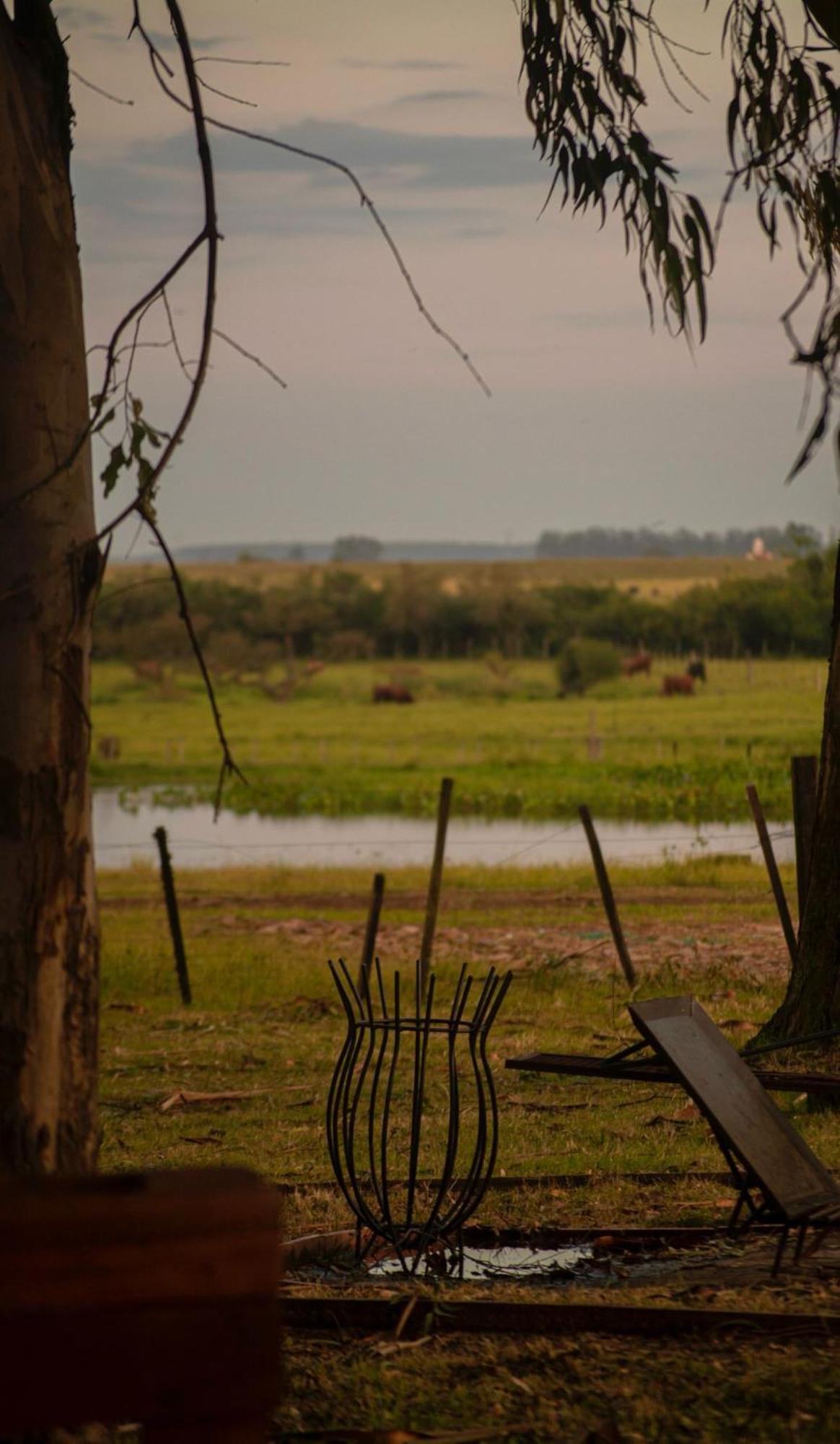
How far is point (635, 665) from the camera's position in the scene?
76.9m

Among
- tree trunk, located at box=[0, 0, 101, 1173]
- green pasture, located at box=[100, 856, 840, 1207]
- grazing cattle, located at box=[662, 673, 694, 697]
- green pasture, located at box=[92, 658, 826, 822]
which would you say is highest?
tree trunk, located at box=[0, 0, 101, 1173]

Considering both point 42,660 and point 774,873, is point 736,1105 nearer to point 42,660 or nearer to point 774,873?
point 42,660

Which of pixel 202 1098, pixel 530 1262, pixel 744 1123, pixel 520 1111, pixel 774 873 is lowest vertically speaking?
pixel 202 1098

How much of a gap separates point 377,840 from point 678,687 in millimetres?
38867

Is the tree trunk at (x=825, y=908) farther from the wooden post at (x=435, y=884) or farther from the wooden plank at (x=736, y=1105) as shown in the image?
the wooden post at (x=435, y=884)

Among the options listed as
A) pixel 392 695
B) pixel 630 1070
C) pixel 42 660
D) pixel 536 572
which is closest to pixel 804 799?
pixel 630 1070

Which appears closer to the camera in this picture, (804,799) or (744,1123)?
(744,1123)

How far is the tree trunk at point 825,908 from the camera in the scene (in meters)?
8.52

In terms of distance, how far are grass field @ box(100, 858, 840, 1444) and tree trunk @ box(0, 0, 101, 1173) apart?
104 cm

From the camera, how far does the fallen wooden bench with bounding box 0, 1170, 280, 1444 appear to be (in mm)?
2633

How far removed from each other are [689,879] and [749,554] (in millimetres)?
108580

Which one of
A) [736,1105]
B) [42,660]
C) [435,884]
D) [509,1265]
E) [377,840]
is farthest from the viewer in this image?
[377,840]

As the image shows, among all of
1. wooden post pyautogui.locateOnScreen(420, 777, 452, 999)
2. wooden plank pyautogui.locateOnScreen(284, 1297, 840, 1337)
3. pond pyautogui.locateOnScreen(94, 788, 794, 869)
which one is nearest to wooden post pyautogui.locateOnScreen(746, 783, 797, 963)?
wooden post pyautogui.locateOnScreen(420, 777, 452, 999)

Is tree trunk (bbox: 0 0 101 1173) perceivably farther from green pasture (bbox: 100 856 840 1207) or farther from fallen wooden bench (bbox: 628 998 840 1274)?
green pasture (bbox: 100 856 840 1207)
